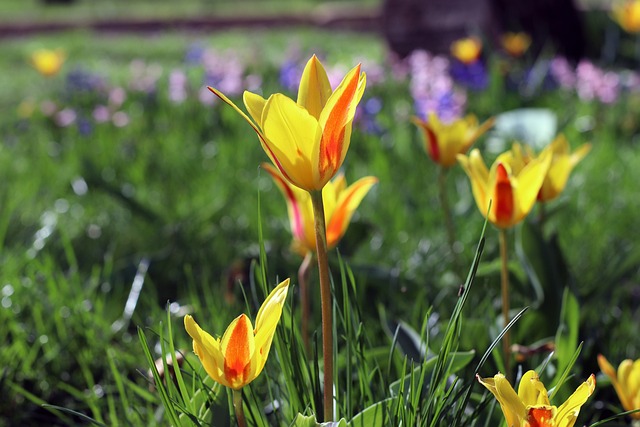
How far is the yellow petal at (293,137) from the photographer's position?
71 cm

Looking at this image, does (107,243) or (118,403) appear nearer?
(118,403)

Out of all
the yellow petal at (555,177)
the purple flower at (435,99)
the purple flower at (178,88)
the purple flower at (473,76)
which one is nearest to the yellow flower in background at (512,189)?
the yellow petal at (555,177)

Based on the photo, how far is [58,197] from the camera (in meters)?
2.25

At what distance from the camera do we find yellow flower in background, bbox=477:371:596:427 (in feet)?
2.30

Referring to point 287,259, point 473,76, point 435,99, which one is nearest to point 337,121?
point 287,259

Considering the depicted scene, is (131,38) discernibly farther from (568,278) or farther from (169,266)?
(568,278)

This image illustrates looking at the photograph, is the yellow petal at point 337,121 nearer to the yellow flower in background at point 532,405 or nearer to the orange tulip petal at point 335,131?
the orange tulip petal at point 335,131

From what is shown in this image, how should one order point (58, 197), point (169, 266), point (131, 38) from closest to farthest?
point (169, 266), point (58, 197), point (131, 38)

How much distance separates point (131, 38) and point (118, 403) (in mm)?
6122

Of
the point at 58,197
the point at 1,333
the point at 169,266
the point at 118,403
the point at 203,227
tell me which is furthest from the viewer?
the point at 58,197

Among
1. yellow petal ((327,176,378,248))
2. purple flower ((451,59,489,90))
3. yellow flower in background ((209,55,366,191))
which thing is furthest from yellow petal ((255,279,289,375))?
purple flower ((451,59,489,90))

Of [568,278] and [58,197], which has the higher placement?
[568,278]


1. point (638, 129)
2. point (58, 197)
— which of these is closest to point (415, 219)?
point (58, 197)

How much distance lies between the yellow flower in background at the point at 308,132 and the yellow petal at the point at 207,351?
0.16 m
